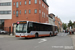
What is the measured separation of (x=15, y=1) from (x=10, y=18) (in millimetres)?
6682

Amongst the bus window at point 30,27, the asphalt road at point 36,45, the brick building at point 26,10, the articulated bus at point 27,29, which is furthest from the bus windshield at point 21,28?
the brick building at point 26,10

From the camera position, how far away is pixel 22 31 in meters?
18.3

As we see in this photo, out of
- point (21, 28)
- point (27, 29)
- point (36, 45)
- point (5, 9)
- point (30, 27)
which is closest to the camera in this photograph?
point (36, 45)

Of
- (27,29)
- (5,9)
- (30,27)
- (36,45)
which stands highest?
(5,9)

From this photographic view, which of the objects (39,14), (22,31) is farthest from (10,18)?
(22,31)

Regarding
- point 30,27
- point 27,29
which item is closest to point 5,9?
point 30,27

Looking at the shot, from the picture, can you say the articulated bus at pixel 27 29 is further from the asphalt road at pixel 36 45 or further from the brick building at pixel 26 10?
the brick building at pixel 26 10

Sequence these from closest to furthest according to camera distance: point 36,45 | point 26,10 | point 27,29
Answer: point 36,45
point 27,29
point 26,10

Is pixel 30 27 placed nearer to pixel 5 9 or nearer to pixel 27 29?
pixel 27 29

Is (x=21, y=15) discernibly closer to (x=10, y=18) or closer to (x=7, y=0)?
(x=10, y=18)

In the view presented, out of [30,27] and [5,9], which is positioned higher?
[5,9]

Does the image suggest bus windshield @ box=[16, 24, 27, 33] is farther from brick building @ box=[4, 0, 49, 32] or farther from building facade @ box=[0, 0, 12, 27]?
building facade @ box=[0, 0, 12, 27]

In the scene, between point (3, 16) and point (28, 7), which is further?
point (3, 16)

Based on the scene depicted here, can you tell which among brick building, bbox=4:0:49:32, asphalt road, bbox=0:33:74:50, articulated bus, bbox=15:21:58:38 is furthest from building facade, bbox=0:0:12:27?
asphalt road, bbox=0:33:74:50
